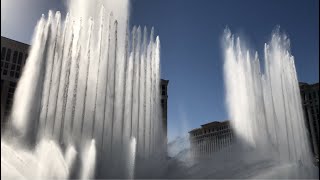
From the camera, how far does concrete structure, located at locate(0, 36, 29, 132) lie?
61188 mm

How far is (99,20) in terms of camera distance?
36375 mm

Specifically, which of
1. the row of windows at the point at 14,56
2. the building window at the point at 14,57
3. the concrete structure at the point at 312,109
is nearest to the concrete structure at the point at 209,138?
the concrete structure at the point at 312,109

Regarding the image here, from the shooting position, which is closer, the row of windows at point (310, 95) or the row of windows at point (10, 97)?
the row of windows at point (10, 97)

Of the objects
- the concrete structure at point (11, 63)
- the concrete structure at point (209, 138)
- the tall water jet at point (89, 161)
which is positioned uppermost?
the concrete structure at point (11, 63)

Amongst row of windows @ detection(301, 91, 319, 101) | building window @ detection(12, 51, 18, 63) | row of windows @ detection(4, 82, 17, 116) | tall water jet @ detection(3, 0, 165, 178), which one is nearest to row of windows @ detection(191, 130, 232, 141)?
row of windows @ detection(301, 91, 319, 101)

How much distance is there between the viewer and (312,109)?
295 ft

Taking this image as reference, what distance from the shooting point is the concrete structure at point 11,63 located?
61188 mm

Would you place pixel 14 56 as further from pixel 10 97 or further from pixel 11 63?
pixel 10 97

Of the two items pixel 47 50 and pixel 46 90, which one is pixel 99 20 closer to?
pixel 47 50

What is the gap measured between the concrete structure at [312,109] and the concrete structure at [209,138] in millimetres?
25793

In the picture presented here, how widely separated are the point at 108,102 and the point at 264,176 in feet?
49.3

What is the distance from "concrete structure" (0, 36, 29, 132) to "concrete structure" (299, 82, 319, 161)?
213 feet

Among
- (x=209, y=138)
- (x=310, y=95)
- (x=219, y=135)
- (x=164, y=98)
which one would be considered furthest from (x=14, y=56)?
(x=209, y=138)

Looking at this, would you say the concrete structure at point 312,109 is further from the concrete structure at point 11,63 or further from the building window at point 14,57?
the building window at point 14,57
